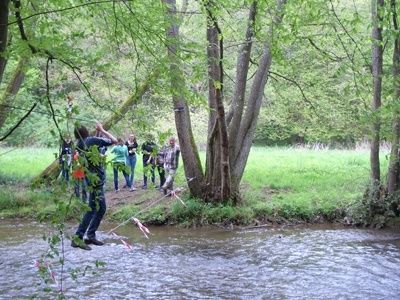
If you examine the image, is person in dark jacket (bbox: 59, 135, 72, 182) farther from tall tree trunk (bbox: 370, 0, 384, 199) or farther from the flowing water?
tall tree trunk (bbox: 370, 0, 384, 199)

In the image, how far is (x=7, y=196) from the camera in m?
15.8

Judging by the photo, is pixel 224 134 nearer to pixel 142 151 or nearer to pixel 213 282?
pixel 213 282

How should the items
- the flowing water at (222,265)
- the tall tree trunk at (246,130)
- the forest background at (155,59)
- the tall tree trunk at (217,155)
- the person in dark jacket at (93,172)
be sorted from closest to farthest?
the person in dark jacket at (93,172) → the forest background at (155,59) → the flowing water at (222,265) → the tall tree trunk at (217,155) → the tall tree trunk at (246,130)

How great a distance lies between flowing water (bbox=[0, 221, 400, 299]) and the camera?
25.6ft

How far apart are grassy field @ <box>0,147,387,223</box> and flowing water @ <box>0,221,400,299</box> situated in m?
0.80

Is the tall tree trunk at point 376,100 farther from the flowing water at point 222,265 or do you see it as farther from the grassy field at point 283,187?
the flowing water at point 222,265

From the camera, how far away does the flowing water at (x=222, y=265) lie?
7.80 m

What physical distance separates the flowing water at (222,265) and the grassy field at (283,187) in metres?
0.80

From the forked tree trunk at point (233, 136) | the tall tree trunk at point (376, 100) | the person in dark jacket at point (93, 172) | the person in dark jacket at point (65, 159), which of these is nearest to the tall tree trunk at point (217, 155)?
the forked tree trunk at point (233, 136)

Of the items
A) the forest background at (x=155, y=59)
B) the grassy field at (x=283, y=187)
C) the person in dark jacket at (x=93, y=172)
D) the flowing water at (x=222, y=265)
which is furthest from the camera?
the grassy field at (x=283, y=187)

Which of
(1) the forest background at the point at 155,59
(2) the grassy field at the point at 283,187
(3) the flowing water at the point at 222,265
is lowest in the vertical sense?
(3) the flowing water at the point at 222,265

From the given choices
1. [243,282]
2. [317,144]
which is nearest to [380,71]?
[243,282]

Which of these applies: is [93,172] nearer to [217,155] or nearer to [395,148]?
[217,155]

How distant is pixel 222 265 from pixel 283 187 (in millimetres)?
7744
